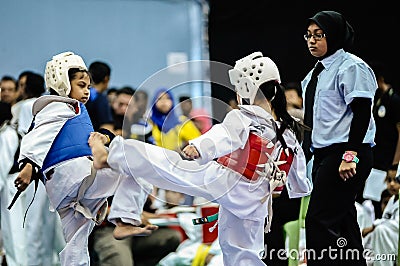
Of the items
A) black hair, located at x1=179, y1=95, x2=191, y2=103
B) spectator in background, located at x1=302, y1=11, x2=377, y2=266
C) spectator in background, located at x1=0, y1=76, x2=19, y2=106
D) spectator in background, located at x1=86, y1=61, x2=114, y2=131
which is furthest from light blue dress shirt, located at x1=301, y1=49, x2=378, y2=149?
black hair, located at x1=179, y1=95, x2=191, y2=103

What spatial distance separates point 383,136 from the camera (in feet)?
28.3

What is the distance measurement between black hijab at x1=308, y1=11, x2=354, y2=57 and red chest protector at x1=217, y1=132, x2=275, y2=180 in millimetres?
815

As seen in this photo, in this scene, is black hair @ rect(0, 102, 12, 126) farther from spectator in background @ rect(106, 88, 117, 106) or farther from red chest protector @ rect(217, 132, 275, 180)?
red chest protector @ rect(217, 132, 275, 180)

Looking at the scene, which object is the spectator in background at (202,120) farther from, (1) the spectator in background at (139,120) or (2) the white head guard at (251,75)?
(2) the white head guard at (251,75)

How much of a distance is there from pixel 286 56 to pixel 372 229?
3097mm

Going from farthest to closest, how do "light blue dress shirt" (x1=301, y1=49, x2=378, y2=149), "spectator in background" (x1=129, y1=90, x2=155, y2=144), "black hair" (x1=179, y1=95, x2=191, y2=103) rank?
"black hair" (x1=179, y1=95, x2=191, y2=103) → "spectator in background" (x1=129, y1=90, x2=155, y2=144) → "light blue dress shirt" (x1=301, y1=49, x2=378, y2=149)

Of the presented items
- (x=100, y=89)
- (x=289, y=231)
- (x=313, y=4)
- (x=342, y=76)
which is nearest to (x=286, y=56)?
(x=313, y=4)

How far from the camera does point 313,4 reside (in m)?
10.2

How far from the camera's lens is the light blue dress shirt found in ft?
19.8

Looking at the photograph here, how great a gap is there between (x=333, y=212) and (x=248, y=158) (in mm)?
667

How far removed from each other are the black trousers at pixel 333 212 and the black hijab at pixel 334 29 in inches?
24.3

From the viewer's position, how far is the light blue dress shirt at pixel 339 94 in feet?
19.8

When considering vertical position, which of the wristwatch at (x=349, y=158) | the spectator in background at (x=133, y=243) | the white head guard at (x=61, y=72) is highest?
the white head guard at (x=61, y=72)

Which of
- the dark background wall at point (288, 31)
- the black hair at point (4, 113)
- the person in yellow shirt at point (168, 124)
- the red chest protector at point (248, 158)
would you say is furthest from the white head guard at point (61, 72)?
the dark background wall at point (288, 31)
